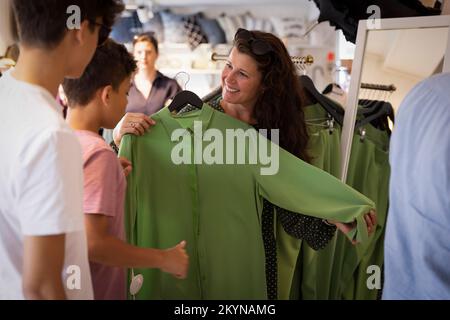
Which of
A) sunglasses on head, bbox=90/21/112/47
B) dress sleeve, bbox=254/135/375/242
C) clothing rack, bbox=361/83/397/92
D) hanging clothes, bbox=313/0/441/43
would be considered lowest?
dress sleeve, bbox=254/135/375/242

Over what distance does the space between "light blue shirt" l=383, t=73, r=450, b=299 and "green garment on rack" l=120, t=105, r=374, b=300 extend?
0.20 meters

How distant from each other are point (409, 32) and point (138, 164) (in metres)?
0.86

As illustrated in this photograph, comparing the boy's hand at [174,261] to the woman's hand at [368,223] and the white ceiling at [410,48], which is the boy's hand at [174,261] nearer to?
the woman's hand at [368,223]

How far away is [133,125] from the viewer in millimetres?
980

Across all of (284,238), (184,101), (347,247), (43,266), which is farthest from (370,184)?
(43,266)

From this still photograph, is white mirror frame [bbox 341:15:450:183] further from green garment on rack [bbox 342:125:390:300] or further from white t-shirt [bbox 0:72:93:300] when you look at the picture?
white t-shirt [bbox 0:72:93:300]

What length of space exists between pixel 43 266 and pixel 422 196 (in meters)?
0.61

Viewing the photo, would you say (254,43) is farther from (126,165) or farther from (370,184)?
(370,184)

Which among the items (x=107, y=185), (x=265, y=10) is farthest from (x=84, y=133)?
(x=265, y=10)

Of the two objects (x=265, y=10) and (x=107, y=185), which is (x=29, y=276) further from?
(x=265, y=10)

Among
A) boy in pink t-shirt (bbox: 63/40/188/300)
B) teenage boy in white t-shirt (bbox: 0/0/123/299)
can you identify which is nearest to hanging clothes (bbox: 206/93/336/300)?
boy in pink t-shirt (bbox: 63/40/188/300)

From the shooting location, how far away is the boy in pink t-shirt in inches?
27.8

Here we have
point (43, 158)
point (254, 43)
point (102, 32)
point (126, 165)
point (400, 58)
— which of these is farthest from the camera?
point (400, 58)

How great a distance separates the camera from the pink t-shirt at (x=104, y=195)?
0.71m
